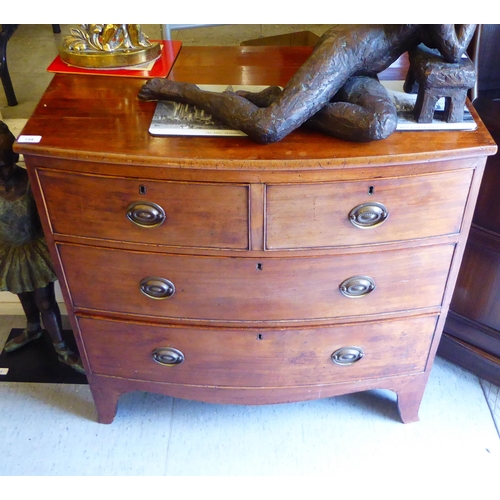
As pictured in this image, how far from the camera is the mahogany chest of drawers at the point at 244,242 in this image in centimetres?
113

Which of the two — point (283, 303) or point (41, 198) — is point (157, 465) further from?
point (41, 198)

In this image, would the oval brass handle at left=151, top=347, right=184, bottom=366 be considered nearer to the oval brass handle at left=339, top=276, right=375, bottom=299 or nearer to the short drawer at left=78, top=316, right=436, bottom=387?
the short drawer at left=78, top=316, right=436, bottom=387

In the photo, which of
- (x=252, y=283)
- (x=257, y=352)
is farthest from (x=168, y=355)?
(x=252, y=283)

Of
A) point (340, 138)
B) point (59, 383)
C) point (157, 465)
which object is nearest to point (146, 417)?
point (157, 465)

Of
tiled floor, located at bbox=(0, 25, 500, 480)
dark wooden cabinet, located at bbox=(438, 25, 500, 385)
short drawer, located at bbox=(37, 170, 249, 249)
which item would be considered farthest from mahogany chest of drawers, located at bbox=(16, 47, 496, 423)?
dark wooden cabinet, located at bbox=(438, 25, 500, 385)

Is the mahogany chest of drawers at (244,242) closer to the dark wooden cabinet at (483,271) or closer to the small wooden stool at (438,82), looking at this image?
the small wooden stool at (438,82)

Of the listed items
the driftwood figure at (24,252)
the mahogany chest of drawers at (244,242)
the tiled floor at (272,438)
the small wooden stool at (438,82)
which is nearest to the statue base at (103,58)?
the mahogany chest of drawers at (244,242)

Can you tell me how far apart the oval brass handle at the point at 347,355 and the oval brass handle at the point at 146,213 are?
0.57 m

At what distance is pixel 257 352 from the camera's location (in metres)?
1.43

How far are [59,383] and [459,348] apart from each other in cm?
123

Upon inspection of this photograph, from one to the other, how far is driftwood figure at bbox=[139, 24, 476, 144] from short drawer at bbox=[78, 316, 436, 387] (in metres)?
0.51

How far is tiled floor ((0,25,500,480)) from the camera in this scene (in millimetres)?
1578

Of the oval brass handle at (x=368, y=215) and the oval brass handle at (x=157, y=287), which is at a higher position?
the oval brass handle at (x=368, y=215)

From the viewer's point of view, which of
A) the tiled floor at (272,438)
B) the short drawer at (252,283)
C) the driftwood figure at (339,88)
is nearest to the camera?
the driftwood figure at (339,88)
